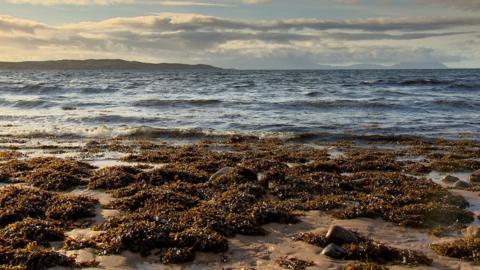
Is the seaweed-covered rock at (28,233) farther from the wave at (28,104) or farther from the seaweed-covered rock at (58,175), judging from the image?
the wave at (28,104)

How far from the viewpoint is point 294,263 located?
8203mm

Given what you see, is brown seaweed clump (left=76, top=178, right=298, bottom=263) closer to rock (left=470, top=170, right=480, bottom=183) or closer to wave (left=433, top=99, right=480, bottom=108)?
rock (left=470, top=170, right=480, bottom=183)

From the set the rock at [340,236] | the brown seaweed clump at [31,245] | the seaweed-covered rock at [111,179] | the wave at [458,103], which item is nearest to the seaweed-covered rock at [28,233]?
the brown seaweed clump at [31,245]

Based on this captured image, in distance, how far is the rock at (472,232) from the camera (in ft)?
30.8

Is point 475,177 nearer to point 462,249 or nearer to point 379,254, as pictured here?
point 462,249

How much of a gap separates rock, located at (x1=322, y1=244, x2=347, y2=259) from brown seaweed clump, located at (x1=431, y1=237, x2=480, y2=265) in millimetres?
1818

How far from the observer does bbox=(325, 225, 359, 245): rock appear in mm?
9031

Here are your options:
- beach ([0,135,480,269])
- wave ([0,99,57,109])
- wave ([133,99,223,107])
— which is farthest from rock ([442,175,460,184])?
wave ([0,99,57,109])

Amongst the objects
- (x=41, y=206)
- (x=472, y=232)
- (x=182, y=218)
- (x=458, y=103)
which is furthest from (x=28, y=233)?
(x=458, y=103)

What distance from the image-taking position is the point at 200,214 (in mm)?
10414

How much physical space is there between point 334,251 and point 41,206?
686cm

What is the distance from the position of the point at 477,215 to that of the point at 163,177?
8572mm

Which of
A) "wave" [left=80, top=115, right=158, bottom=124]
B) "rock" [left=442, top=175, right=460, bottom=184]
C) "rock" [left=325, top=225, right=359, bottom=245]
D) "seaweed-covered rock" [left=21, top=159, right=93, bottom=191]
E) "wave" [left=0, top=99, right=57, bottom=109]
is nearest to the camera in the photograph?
"rock" [left=325, top=225, right=359, bottom=245]

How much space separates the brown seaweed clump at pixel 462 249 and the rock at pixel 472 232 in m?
0.45
